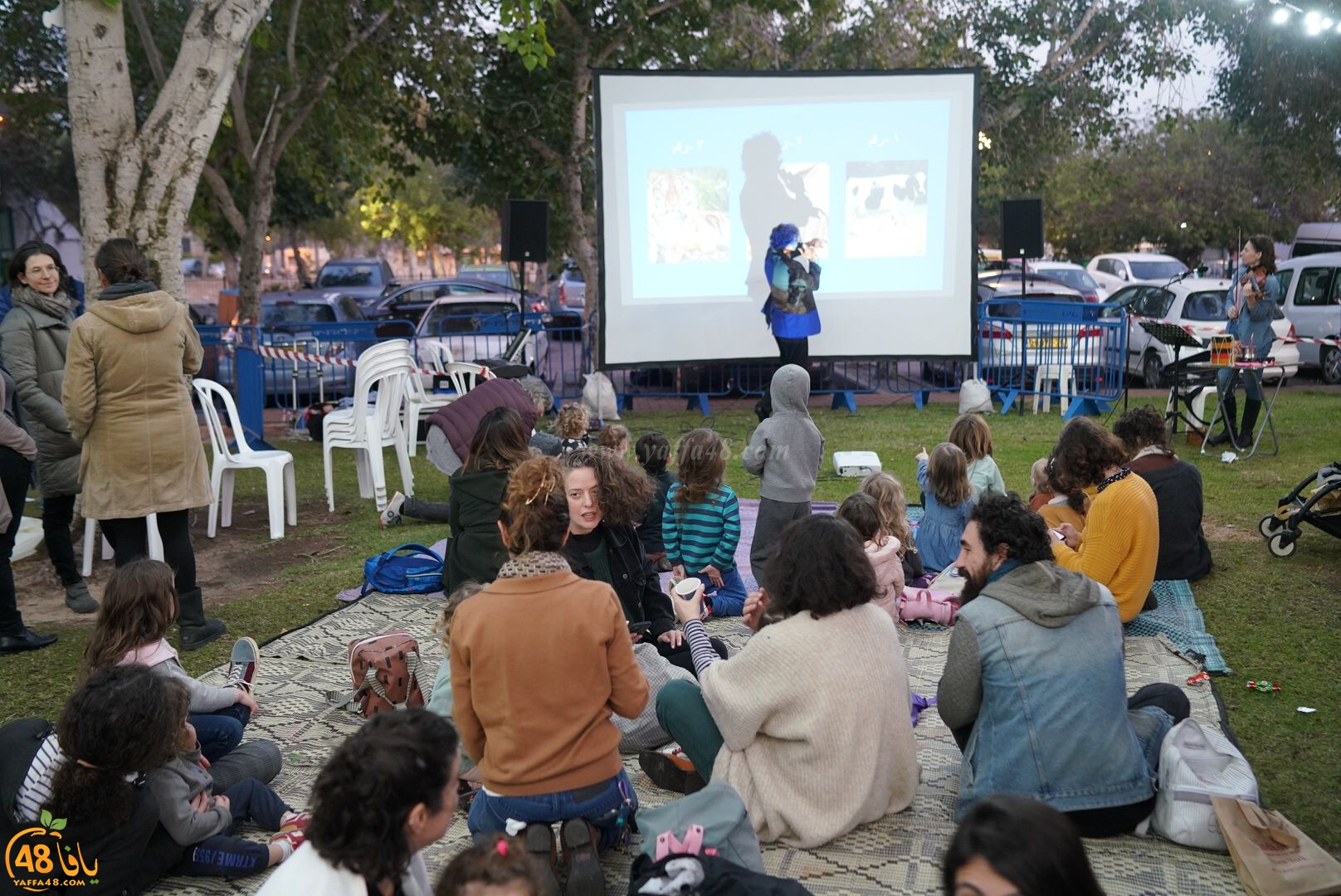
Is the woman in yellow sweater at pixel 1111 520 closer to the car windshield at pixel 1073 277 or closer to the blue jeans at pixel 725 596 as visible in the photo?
the blue jeans at pixel 725 596

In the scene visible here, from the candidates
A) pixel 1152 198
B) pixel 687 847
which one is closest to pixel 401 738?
pixel 687 847

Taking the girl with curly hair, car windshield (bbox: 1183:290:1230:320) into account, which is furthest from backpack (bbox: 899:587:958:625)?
car windshield (bbox: 1183:290:1230:320)

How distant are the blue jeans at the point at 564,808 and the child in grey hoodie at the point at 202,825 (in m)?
0.52

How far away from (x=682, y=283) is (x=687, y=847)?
31.4 feet

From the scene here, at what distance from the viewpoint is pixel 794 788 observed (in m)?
3.53

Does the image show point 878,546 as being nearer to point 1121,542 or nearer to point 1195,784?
point 1121,542

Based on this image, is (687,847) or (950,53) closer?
(687,847)

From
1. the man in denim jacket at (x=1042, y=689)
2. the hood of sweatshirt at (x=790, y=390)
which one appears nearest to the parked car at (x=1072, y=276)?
the hood of sweatshirt at (x=790, y=390)

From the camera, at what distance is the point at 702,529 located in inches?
226

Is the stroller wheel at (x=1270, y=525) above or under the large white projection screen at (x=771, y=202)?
under

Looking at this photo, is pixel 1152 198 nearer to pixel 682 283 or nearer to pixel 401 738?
pixel 682 283

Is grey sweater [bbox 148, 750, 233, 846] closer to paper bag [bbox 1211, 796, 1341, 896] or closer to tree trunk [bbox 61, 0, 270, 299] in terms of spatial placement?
paper bag [bbox 1211, 796, 1341, 896]

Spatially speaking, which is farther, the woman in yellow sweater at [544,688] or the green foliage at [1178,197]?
the green foliage at [1178,197]

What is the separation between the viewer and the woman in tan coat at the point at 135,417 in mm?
5367
